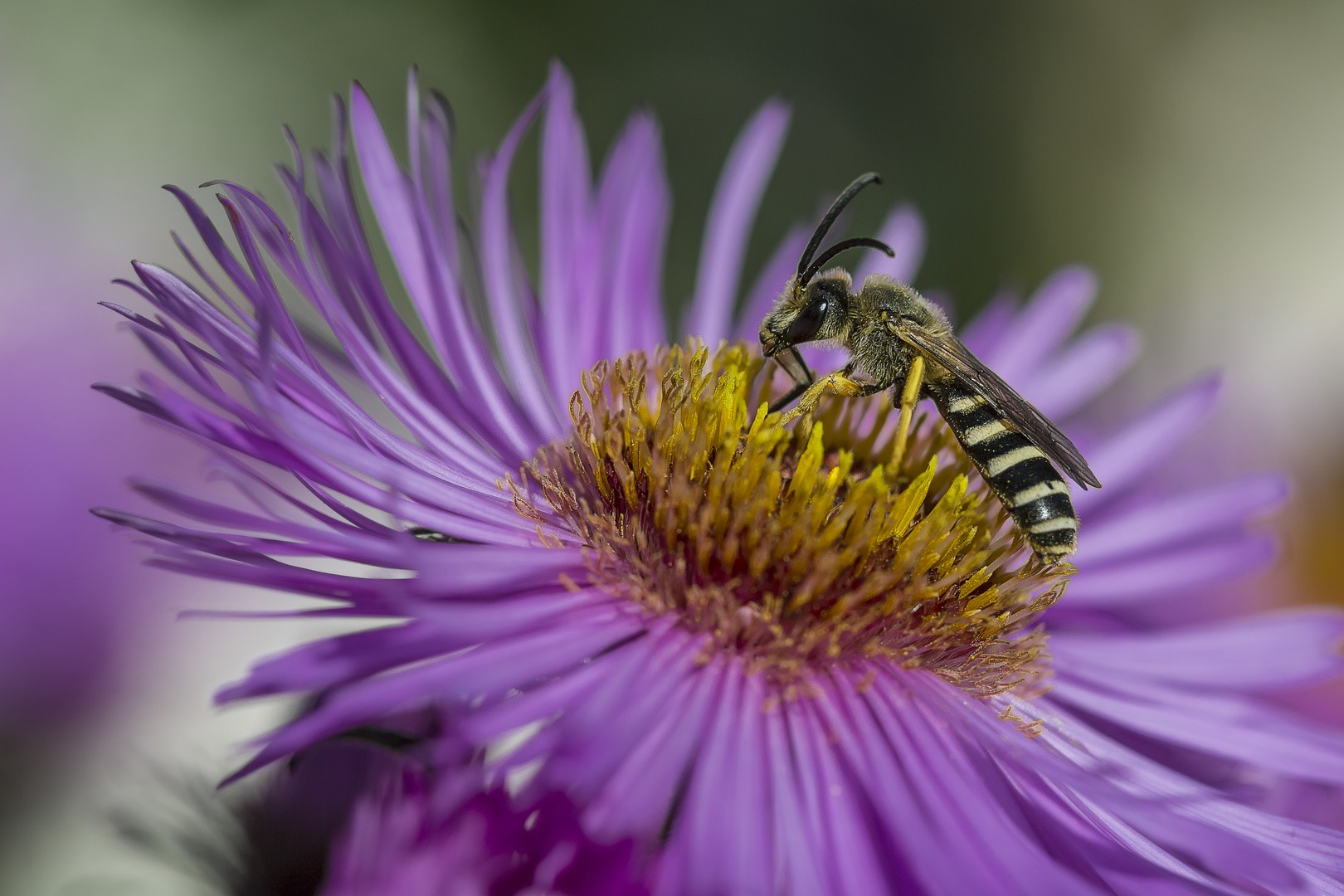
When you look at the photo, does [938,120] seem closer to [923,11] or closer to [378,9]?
[923,11]

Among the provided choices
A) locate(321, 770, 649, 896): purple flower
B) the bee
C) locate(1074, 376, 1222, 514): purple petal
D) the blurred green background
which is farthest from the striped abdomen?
the blurred green background

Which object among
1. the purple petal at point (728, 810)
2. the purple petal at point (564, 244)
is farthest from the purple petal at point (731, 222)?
the purple petal at point (728, 810)

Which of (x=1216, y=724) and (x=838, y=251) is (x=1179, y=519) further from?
(x=838, y=251)

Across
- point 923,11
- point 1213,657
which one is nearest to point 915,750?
point 1213,657

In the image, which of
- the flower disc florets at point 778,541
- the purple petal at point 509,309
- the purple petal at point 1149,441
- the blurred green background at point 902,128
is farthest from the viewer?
the blurred green background at point 902,128

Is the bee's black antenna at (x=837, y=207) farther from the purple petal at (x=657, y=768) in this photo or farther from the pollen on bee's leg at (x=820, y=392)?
the purple petal at (x=657, y=768)
